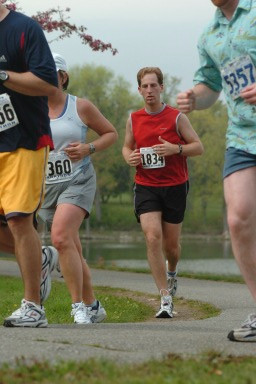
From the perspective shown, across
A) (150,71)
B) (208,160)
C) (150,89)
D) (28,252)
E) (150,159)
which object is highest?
(150,71)

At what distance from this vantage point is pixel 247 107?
23.8ft

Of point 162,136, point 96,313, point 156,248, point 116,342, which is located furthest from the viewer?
point 162,136

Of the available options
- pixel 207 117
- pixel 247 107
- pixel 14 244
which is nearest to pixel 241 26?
pixel 247 107

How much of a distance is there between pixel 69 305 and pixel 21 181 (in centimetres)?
522

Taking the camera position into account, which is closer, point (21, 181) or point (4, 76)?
point (4, 76)

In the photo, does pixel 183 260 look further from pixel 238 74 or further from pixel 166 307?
pixel 238 74

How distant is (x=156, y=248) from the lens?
11.4m

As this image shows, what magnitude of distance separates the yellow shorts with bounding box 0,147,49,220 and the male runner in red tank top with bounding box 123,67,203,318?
3.64 m

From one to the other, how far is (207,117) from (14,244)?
9134 centimetres

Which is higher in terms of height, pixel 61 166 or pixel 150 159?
pixel 61 166

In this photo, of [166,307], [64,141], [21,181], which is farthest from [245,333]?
[166,307]

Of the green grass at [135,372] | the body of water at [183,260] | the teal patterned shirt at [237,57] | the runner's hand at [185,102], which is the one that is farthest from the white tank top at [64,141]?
the body of water at [183,260]

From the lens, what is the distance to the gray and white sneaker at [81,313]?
9477 mm

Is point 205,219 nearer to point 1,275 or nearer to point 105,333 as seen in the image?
Answer: point 1,275
